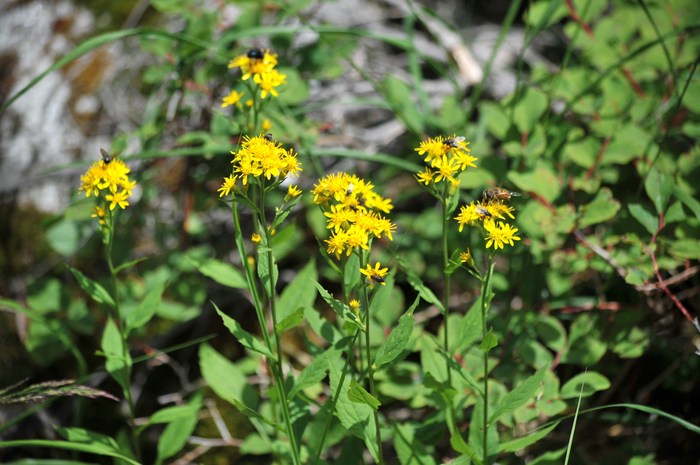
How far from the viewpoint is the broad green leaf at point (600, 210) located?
172 cm

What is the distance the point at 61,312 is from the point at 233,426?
688mm

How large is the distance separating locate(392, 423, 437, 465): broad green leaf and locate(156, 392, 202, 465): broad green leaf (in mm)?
558

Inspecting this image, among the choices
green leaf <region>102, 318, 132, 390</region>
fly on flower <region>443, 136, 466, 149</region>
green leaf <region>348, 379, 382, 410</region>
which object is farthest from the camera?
green leaf <region>102, 318, 132, 390</region>

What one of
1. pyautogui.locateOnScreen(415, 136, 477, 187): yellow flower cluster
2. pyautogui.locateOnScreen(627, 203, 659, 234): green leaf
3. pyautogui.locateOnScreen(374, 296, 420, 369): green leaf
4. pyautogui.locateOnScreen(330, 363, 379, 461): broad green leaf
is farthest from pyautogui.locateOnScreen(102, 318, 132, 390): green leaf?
pyautogui.locateOnScreen(627, 203, 659, 234): green leaf

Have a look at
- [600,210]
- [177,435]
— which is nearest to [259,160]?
[177,435]

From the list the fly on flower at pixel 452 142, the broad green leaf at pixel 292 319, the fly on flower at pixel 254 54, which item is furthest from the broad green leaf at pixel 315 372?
the fly on flower at pixel 254 54

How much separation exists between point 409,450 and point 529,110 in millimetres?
1124

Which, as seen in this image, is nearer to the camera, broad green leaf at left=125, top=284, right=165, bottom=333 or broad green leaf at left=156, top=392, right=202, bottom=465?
broad green leaf at left=125, top=284, right=165, bottom=333

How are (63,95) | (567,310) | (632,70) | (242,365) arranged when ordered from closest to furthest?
(567,310), (242,365), (632,70), (63,95)

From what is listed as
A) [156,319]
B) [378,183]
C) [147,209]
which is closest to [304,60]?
[378,183]

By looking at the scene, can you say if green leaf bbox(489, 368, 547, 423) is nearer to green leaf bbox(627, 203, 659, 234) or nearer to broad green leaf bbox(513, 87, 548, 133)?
green leaf bbox(627, 203, 659, 234)

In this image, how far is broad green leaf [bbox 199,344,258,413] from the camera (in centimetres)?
172

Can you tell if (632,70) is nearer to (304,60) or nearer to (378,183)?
(378,183)

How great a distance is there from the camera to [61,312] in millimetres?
2152
